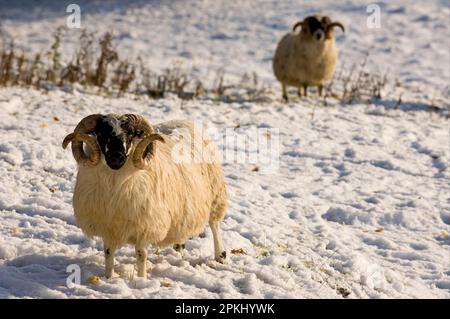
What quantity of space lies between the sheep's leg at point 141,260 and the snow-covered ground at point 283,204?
0.09m

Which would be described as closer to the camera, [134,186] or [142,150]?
[142,150]

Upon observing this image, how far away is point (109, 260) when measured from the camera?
5.06 meters

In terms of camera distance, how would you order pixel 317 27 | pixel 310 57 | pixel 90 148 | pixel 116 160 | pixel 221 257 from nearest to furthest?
pixel 116 160 < pixel 90 148 < pixel 221 257 < pixel 317 27 < pixel 310 57

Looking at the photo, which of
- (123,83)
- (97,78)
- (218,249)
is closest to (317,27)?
(123,83)

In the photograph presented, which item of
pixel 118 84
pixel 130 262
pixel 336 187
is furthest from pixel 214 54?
pixel 130 262

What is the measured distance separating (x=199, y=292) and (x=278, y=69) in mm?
8738

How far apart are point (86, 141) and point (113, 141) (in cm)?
19

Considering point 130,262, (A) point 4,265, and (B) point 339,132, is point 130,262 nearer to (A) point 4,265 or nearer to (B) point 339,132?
(A) point 4,265

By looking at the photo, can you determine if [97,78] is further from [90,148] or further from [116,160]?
[116,160]

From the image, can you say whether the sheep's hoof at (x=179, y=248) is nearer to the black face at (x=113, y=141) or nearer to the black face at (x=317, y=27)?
the black face at (x=113, y=141)

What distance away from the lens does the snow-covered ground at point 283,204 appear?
5375 millimetres

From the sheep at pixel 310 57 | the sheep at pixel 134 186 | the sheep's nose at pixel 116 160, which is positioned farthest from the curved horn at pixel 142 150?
the sheep at pixel 310 57

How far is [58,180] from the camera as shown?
7.27 metres

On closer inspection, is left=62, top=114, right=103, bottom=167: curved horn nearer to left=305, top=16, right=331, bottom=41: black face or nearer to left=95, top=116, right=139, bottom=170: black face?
left=95, top=116, right=139, bottom=170: black face
